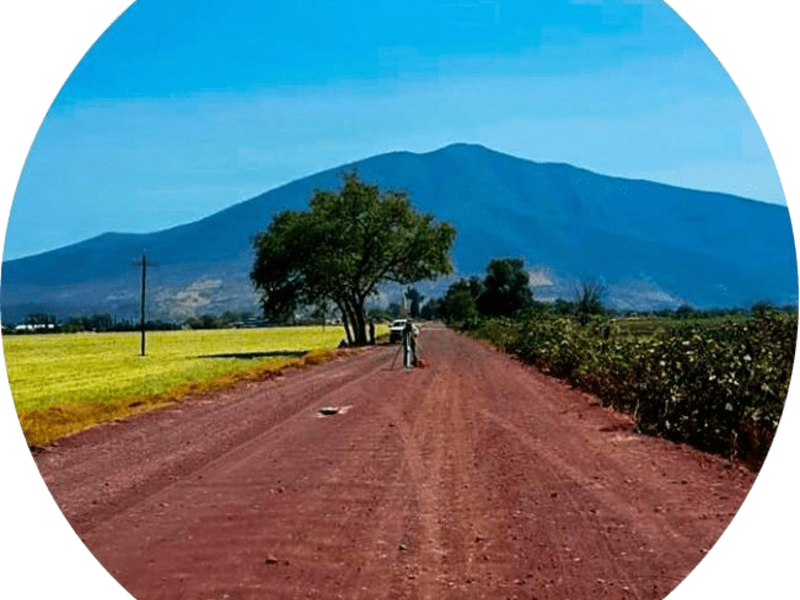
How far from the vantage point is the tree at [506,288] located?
5.57 metres

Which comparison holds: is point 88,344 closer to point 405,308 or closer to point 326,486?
point 326,486

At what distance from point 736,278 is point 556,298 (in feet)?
2.96

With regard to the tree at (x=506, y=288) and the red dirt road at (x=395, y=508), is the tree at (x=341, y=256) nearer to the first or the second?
the tree at (x=506, y=288)

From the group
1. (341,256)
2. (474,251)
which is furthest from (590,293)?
(341,256)

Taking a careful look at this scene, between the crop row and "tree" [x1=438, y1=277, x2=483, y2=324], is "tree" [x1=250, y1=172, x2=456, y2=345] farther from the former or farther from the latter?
the crop row

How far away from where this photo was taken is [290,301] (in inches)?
266

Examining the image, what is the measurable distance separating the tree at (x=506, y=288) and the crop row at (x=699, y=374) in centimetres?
37

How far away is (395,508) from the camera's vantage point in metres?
4.79

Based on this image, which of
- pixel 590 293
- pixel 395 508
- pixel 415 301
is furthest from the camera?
pixel 415 301

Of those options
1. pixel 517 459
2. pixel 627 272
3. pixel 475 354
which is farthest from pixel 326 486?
pixel 475 354

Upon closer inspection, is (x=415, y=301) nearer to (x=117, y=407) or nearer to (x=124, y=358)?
(x=117, y=407)

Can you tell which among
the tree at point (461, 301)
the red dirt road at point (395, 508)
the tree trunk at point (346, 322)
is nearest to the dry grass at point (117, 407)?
the red dirt road at point (395, 508)

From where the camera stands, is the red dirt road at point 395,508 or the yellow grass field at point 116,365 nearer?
the red dirt road at point 395,508

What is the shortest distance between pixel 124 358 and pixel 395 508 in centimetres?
197
